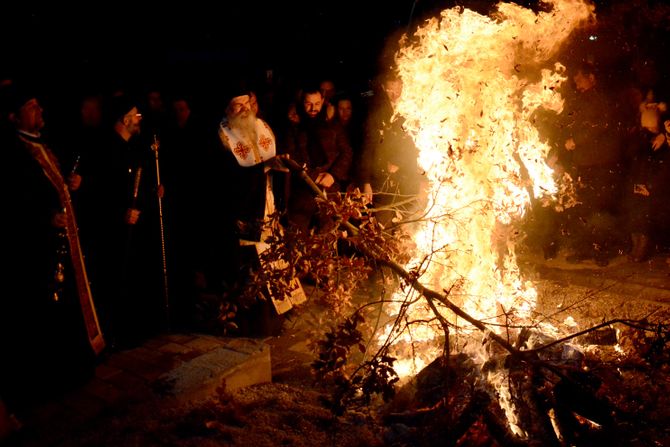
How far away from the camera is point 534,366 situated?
3455mm

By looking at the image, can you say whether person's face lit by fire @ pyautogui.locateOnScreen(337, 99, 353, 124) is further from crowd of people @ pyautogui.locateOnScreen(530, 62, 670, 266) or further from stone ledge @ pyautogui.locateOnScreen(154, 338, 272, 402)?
stone ledge @ pyautogui.locateOnScreen(154, 338, 272, 402)

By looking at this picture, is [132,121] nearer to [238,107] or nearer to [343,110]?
[238,107]

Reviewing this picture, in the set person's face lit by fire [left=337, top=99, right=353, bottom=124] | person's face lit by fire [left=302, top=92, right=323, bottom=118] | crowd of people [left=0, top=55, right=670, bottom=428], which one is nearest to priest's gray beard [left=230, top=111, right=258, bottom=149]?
crowd of people [left=0, top=55, right=670, bottom=428]

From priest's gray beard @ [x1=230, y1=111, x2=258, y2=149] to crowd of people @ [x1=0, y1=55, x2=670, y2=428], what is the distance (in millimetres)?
22

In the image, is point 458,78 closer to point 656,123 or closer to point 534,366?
point 534,366

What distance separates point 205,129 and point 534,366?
478 cm

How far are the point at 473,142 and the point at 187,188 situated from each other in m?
3.67

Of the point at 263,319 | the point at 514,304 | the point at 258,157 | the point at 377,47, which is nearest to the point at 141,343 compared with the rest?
the point at 263,319

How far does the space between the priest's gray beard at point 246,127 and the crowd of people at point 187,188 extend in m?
0.02

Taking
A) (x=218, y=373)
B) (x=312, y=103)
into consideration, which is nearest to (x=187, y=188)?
(x=312, y=103)

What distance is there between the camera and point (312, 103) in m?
7.73

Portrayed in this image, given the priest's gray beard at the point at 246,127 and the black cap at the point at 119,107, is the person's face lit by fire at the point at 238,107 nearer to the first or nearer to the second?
the priest's gray beard at the point at 246,127

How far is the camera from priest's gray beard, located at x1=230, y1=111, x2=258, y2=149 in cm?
615

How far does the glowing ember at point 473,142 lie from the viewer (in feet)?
16.4
